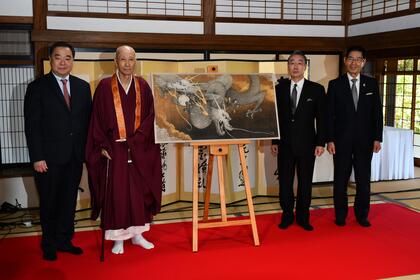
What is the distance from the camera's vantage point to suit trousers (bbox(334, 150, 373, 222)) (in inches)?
159

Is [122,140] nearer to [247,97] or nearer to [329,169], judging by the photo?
[247,97]

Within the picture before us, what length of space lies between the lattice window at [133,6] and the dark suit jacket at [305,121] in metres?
2.00

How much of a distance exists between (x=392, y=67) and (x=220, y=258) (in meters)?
4.65

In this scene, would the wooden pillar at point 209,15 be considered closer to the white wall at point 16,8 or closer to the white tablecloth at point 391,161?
the white wall at point 16,8

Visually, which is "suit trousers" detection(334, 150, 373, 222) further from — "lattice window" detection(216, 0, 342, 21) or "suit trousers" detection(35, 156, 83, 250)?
"lattice window" detection(216, 0, 342, 21)

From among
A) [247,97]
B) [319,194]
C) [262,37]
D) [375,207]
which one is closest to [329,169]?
[319,194]

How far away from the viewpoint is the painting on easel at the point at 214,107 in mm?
3598

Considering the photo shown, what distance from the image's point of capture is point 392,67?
674 centimetres

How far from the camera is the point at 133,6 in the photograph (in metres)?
5.21

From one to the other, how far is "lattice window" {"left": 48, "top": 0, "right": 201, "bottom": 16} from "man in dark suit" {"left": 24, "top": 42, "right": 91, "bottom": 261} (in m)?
1.94

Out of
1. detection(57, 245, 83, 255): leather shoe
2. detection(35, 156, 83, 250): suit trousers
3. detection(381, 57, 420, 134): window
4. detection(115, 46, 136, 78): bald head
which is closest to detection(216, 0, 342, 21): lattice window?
detection(381, 57, 420, 134): window

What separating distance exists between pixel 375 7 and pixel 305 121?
8.92ft

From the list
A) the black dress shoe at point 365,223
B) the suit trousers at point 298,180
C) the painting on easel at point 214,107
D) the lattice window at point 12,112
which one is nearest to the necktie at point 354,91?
the suit trousers at point 298,180

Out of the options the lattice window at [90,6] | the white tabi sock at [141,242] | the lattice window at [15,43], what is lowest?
the white tabi sock at [141,242]
